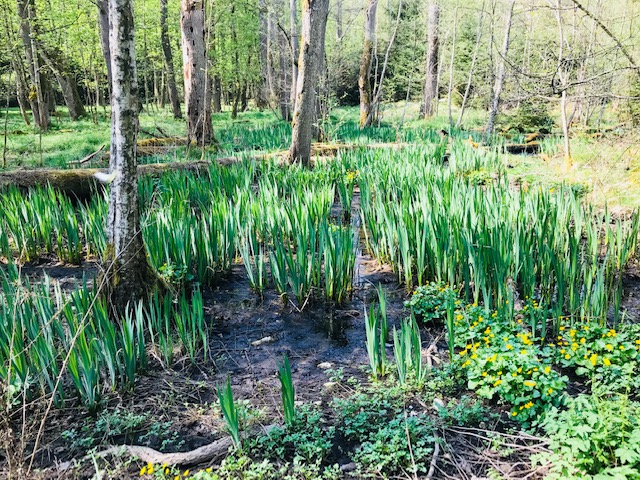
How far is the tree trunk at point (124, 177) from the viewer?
8.62ft

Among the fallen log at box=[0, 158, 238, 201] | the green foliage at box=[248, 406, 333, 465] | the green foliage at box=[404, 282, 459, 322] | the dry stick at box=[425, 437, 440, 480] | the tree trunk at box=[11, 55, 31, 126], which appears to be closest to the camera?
the dry stick at box=[425, 437, 440, 480]

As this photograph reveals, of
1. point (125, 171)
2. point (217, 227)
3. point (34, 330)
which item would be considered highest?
point (125, 171)

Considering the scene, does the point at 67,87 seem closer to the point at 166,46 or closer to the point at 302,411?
the point at 166,46

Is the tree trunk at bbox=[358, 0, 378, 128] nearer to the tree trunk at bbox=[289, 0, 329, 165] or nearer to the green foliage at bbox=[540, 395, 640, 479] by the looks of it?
the tree trunk at bbox=[289, 0, 329, 165]

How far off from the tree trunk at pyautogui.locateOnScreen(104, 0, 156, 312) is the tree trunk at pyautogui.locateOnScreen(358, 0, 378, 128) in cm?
1075

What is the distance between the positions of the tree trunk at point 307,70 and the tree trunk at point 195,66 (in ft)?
6.81

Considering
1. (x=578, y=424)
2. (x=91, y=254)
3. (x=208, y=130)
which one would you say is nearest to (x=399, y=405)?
(x=578, y=424)

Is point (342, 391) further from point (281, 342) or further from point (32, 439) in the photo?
point (32, 439)

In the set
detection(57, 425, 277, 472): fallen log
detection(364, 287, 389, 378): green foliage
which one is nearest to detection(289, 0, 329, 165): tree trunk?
detection(364, 287, 389, 378): green foliage

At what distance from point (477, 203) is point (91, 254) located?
3381 millimetres

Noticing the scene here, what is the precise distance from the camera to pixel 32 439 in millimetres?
2023

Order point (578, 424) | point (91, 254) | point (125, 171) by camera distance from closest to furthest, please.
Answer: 1. point (578, 424)
2. point (125, 171)
3. point (91, 254)

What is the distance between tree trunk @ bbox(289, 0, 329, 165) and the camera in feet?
20.4

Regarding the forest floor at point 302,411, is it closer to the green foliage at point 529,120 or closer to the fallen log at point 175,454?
the fallen log at point 175,454
